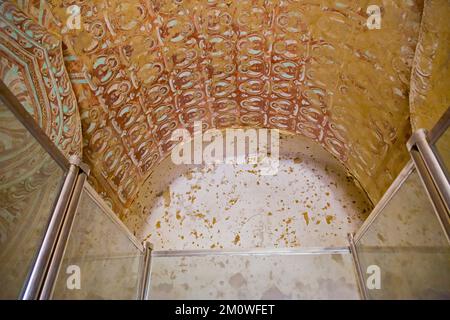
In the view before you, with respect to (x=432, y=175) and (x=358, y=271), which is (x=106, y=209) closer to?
(x=432, y=175)

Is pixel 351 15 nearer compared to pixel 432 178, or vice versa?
pixel 432 178

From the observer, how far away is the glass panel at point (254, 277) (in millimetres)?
2762

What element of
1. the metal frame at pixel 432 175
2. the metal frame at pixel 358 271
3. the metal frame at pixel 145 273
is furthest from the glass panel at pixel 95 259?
the metal frame at pixel 358 271

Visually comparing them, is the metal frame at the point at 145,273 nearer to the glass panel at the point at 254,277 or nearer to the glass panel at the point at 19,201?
the glass panel at the point at 254,277

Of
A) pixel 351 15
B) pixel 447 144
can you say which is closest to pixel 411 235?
pixel 447 144

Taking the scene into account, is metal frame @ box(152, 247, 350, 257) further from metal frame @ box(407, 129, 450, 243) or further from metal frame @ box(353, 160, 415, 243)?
metal frame @ box(407, 129, 450, 243)

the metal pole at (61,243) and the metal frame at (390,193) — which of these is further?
the metal frame at (390,193)

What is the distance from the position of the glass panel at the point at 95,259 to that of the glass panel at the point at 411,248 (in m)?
1.61

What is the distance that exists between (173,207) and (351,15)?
3140 mm
